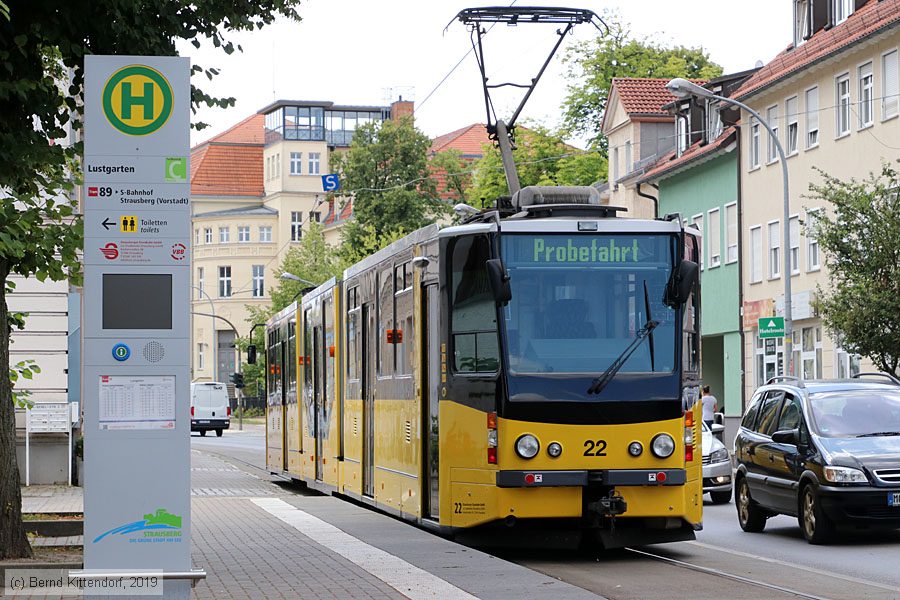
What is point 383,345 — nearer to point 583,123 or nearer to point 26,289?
point 26,289

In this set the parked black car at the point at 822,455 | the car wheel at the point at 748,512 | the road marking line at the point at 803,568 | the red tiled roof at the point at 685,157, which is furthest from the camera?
the red tiled roof at the point at 685,157

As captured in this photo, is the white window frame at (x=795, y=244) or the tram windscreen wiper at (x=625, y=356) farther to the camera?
the white window frame at (x=795, y=244)

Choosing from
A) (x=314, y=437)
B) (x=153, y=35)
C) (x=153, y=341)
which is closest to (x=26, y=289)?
(x=314, y=437)

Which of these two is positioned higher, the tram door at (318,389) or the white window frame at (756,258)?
the white window frame at (756,258)

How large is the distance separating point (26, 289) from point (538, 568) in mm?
17144

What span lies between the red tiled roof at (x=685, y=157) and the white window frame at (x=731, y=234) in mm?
1865

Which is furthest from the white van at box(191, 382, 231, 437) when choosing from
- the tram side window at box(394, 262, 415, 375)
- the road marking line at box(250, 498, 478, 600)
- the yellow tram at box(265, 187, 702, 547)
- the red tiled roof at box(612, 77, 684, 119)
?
the yellow tram at box(265, 187, 702, 547)

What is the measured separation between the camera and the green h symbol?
923 cm

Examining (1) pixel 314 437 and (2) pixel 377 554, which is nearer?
(2) pixel 377 554

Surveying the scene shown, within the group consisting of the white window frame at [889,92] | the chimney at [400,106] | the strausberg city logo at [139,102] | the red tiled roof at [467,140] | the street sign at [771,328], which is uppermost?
the chimney at [400,106]

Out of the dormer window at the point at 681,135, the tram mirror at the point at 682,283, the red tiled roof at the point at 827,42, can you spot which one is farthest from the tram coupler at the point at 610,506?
the dormer window at the point at 681,135

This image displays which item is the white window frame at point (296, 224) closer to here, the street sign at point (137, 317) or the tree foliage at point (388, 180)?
the tree foliage at point (388, 180)

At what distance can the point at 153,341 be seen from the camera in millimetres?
9109

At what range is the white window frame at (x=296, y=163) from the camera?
11456 cm
